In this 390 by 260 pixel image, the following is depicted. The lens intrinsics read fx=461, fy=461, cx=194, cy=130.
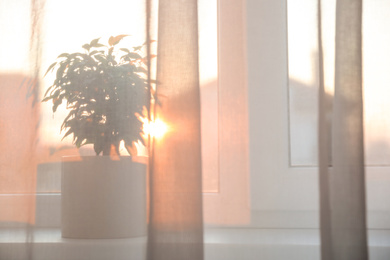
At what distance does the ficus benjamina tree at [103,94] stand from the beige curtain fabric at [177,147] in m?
0.07

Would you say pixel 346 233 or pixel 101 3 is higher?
pixel 101 3

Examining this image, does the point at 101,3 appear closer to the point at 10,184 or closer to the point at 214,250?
the point at 10,184

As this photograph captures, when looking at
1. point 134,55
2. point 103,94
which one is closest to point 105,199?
point 103,94

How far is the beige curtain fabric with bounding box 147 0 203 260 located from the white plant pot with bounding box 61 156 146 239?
68mm

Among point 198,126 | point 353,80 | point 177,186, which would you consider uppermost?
point 353,80

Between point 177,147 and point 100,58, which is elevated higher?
point 100,58

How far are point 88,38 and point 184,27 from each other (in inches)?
10.0

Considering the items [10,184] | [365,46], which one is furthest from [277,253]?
[10,184]

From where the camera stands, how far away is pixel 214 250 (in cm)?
107

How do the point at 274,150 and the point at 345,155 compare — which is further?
the point at 274,150

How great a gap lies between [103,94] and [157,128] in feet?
0.55

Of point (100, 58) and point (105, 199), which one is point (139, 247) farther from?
point (100, 58)

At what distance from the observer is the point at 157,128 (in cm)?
104

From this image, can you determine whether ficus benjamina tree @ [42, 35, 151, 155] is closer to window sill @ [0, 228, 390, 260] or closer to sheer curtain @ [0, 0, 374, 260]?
sheer curtain @ [0, 0, 374, 260]
